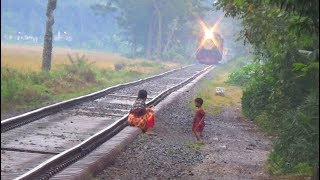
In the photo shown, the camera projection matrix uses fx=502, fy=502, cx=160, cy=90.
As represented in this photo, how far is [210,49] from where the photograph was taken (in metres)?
59.2

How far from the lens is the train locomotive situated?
57625 millimetres

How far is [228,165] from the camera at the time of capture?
30.5 ft

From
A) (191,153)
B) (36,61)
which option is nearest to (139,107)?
(191,153)

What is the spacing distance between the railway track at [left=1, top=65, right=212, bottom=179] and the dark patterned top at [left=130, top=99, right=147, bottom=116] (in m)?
0.54

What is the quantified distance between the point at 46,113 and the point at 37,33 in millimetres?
100272

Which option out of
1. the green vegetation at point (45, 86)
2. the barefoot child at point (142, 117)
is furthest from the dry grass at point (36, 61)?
the barefoot child at point (142, 117)

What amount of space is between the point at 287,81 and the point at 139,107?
349cm

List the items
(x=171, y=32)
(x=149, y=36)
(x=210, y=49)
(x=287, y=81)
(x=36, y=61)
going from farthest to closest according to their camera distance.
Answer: (x=171, y=32) → (x=149, y=36) → (x=210, y=49) → (x=36, y=61) → (x=287, y=81)

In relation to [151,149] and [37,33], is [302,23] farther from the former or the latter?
[37,33]

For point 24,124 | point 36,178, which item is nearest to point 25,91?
point 24,124

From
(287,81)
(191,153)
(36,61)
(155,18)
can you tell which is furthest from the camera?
(155,18)

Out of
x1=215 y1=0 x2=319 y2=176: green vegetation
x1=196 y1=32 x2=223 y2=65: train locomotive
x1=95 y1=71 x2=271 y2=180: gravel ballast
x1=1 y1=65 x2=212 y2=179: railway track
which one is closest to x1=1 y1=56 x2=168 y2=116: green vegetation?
x1=1 y1=65 x2=212 y2=179: railway track

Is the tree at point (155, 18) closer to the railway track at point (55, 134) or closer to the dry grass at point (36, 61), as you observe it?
the dry grass at point (36, 61)

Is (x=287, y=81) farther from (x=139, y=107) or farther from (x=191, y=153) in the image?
(x=139, y=107)
